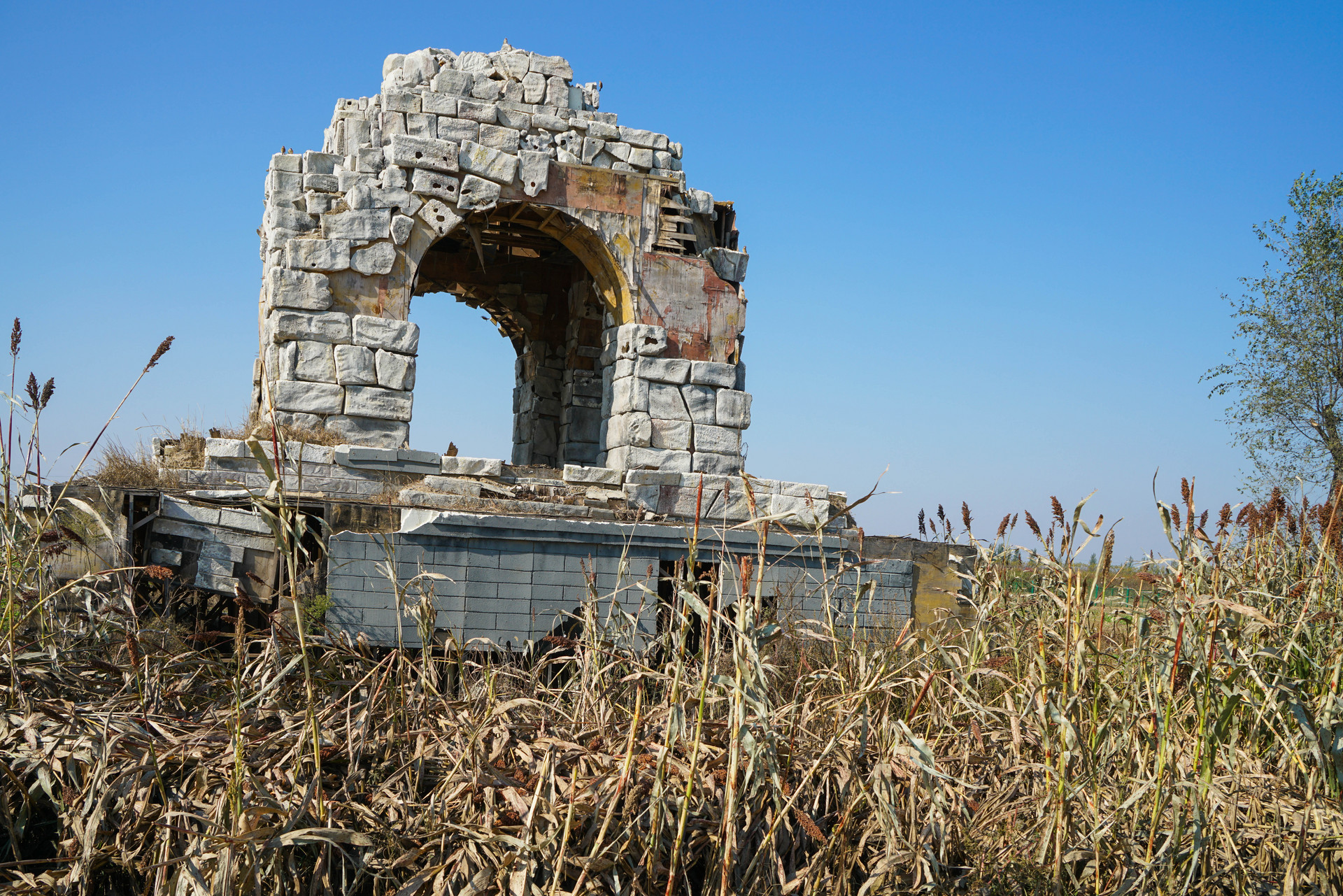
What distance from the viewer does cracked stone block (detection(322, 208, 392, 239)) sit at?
10062mm

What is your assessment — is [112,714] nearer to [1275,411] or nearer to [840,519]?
[840,519]

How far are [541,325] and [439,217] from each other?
601 centimetres

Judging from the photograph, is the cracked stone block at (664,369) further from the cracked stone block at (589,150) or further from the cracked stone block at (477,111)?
the cracked stone block at (477,111)

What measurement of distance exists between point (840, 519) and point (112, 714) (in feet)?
22.9

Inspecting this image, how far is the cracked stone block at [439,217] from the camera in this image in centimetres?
1041

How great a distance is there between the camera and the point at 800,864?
141 inches

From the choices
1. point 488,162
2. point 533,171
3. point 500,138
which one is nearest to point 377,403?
point 488,162

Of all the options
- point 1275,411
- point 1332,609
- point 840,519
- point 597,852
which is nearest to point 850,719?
point 597,852

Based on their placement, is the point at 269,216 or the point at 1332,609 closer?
the point at 1332,609

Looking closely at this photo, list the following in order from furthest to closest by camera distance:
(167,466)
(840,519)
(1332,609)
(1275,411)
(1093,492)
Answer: (1275,411)
(840,519)
(167,466)
(1332,609)
(1093,492)

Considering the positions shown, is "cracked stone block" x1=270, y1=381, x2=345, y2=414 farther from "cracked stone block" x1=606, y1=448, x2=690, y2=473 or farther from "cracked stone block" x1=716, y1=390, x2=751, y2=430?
"cracked stone block" x1=716, y1=390, x2=751, y2=430

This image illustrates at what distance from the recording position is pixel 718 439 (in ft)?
35.8

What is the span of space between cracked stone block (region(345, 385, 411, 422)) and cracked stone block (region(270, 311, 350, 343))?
511 millimetres

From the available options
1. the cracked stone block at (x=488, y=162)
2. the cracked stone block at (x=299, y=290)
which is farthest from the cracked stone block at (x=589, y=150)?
the cracked stone block at (x=299, y=290)
